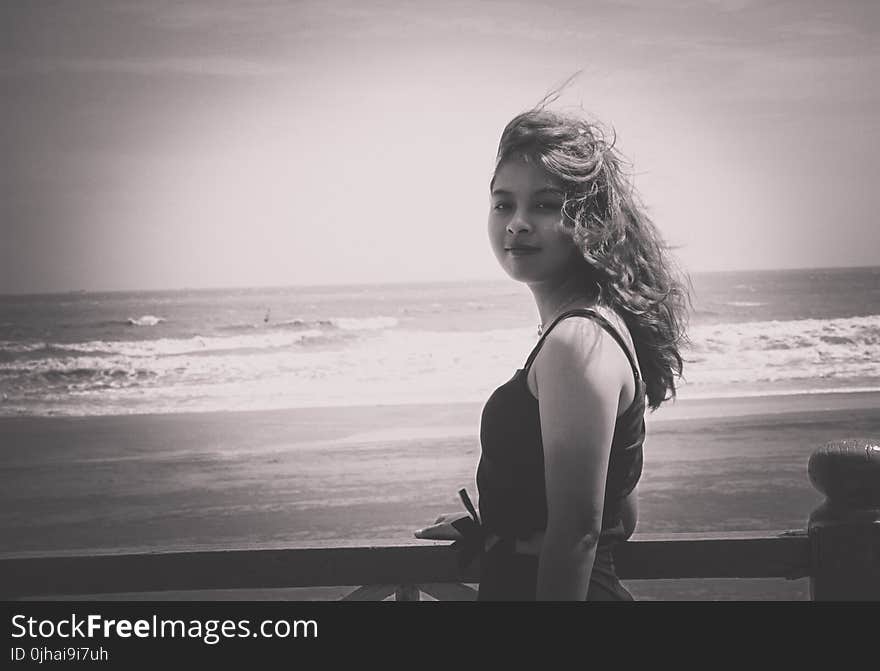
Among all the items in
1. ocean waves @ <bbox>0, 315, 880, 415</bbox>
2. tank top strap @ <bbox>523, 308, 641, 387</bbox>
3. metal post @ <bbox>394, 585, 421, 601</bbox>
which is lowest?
metal post @ <bbox>394, 585, 421, 601</bbox>

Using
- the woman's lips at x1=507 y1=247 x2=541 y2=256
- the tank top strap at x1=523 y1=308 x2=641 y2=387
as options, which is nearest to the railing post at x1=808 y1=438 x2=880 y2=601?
the tank top strap at x1=523 y1=308 x2=641 y2=387

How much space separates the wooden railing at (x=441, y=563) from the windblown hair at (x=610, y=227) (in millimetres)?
294

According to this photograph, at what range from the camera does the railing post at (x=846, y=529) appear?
4.45ft

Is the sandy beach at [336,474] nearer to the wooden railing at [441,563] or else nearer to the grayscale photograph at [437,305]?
the grayscale photograph at [437,305]

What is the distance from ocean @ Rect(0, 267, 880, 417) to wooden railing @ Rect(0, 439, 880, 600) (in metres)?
Answer: 6.53

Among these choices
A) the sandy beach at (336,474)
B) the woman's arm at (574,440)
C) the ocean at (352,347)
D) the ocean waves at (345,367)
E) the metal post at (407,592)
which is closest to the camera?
the woman's arm at (574,440)

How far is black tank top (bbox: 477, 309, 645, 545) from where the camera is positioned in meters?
1.11

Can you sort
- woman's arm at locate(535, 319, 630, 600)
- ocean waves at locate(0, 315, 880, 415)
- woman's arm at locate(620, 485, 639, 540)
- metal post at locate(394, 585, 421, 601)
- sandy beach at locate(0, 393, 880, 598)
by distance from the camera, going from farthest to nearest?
ocean waves at locate(0, 315, 880, 415) → sandy beach at locate(0, 393, 880, 598) → metal post at locate(394, 585, 421, 601) → woman's arm at locate(620, 485, 639, 540) → woman's arm at locate(535, 319, 630, 600)

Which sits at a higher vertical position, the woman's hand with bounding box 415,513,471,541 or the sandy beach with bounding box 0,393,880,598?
the sandy beach with bounding box 0,393,880,598

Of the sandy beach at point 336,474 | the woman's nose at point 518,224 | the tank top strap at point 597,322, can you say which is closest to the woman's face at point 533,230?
the woman's nose at point 518,224

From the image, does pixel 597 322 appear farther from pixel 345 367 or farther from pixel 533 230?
pixel 345 367

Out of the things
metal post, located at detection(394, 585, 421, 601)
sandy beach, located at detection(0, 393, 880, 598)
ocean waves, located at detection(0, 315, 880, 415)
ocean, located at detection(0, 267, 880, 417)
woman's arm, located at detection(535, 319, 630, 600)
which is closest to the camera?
woman's arm, located at detection(535, 319, 630, 600)

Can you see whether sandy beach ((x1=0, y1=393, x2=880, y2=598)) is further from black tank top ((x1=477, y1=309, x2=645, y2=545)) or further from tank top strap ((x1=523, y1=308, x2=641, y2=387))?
tank top strap ((x1=523, y1=308, x2=641, y2=387))

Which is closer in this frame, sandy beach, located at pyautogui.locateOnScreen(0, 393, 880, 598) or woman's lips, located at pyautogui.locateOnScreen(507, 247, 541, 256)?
woman's lips, located at pyautogui.locateOnScreen(507, 247, 541, 256)
